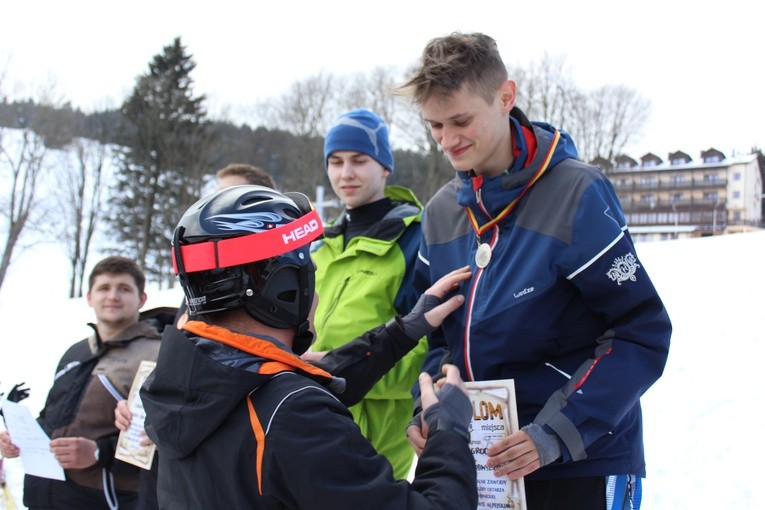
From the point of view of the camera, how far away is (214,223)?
1849 mm

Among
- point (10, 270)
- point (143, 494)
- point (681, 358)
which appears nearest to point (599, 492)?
point (143, 494)

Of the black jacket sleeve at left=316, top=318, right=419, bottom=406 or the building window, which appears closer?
the black jacket sleeve at left=316, top=318, right=419, bottom=406

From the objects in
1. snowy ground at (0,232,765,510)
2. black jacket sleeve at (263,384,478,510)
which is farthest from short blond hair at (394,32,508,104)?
snowy ground at (0,232,765,510)

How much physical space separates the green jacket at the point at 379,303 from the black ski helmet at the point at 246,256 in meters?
1.29

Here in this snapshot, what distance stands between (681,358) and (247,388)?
889cm

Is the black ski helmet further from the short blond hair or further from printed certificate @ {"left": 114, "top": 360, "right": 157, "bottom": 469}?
printed certificate @ {"left": 114, "top": 360, "right": 157, "bottom": 469}

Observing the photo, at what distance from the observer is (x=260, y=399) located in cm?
165

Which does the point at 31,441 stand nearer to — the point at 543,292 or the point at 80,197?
the point at 543,292

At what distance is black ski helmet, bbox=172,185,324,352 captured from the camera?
1834 mm

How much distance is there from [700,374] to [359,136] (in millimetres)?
6912

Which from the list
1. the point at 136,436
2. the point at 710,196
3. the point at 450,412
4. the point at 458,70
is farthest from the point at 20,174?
the point at 710,196

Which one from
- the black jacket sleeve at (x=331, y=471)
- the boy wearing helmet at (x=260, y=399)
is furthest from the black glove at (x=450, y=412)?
the black jacket sleeve at (x=331, y=471)

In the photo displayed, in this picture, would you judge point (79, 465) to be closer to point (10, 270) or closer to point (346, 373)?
point (346, 373)

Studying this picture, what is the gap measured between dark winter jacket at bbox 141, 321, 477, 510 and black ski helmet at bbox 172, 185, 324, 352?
0.11 metres
